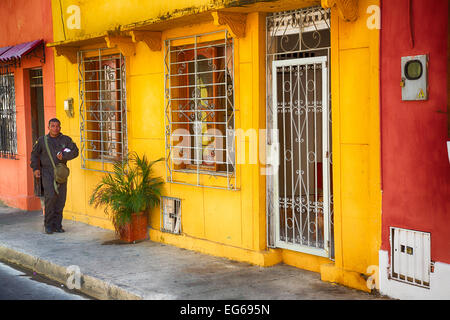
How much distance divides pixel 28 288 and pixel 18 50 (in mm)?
6042

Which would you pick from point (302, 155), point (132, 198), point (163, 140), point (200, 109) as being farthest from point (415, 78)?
point (132, 198)

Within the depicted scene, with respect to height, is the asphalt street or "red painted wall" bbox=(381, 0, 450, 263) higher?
"red painted wall" bbox=(381, 0, 450, 263)

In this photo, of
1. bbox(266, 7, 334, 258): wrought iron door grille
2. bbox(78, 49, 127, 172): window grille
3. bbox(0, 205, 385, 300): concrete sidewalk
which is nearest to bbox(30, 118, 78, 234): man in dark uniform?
bbox(0, 205, 385, 300): concrete sidewalk

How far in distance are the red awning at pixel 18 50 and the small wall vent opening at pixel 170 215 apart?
14.9ft

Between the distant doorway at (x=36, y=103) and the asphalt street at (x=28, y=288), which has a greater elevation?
the distant doorway at (x=36, y=103)

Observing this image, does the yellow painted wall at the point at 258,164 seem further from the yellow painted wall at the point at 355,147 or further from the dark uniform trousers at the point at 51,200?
the dark uniform trousers at the point at 51,200

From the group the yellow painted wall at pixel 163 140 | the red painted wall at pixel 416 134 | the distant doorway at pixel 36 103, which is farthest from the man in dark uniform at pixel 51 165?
the red painted wall at pixel 416 134

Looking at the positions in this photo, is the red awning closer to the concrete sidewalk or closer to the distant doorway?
the distant doorway

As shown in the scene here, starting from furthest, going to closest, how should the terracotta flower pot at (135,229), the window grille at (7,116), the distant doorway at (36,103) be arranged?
the window grille at (7,116)
the distant doorway at (36,103)
the terracotta flower pot at (135,229)

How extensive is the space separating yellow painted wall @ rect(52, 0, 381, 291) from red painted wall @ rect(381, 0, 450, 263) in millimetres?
157

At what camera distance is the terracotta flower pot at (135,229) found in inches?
370

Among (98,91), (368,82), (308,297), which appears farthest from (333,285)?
(98,91)

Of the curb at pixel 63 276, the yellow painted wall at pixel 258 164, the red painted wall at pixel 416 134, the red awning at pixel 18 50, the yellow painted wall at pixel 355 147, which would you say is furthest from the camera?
the red awning at pixel 18 50

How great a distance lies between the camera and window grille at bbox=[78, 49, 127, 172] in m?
10.3
